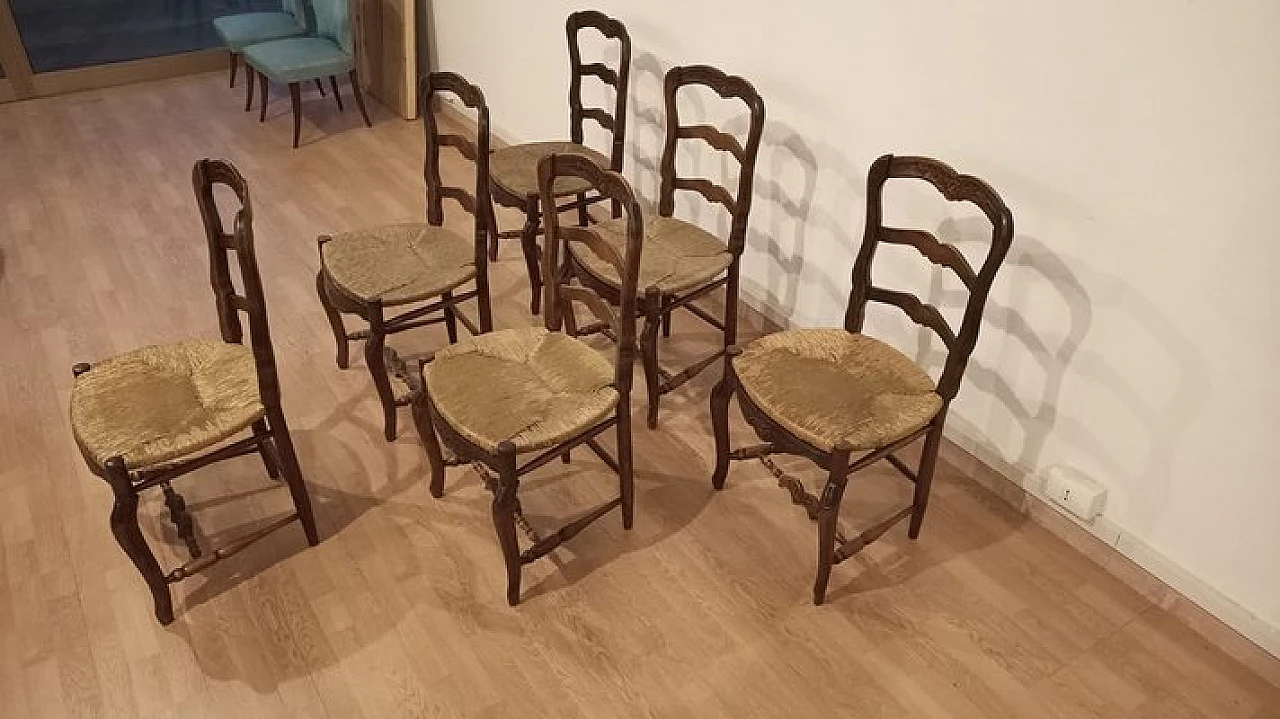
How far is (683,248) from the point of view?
9.57 feet

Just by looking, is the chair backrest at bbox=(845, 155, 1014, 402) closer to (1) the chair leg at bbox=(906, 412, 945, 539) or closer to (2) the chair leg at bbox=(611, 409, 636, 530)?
(1) the chair leg at bbox=(906, 412, 945, 539)

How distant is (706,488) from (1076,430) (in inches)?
39.7

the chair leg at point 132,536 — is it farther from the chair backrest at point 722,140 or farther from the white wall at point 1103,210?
the white wall at point 1103,210

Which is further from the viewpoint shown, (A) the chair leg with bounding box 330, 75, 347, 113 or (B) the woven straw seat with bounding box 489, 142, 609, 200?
(A) the chair leg with bounding box 330, 75, 347, 113

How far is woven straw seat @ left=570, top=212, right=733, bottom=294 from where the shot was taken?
2.76 m

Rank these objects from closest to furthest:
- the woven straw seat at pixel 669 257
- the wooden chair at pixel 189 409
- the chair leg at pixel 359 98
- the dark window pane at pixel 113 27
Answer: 1. the wooden chair at pixel 189 409
2. the woven straw seat at pixel 669 257
3. the chair leg at pixel 359 98
4. the dark window pane at pixel 113 27

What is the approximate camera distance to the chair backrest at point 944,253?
2.07 meters

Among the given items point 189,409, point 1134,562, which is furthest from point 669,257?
point 1134,562

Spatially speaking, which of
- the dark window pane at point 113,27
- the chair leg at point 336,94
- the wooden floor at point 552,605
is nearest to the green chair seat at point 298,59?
the chair leg at point 336,94

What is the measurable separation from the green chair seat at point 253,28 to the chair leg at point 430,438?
3.39 m

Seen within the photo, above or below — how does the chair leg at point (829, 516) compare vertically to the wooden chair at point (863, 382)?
below

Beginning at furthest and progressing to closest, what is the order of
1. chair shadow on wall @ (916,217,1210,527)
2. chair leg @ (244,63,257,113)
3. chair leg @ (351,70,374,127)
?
chair leg @ (244,63,257,113)
chair leg @ (351,70,374,127)
chair shadow on wall @ (916,217,1210,527)

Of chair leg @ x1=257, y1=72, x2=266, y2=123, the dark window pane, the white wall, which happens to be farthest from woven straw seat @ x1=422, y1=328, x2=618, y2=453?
the dark window pane

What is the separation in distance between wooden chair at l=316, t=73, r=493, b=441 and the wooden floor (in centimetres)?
37
